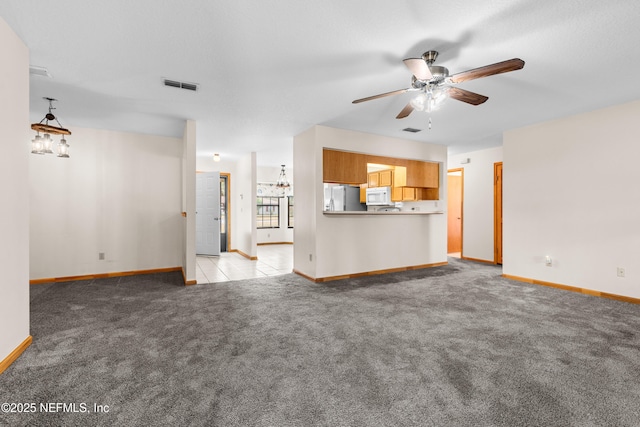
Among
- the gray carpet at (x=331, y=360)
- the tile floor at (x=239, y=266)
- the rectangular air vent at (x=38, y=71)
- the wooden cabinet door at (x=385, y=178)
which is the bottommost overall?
the gray carpet at (x=331, y=360)

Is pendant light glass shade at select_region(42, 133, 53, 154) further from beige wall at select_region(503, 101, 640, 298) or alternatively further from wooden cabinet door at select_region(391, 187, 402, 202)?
beige wall at select_region(503, 101, 640, 298)

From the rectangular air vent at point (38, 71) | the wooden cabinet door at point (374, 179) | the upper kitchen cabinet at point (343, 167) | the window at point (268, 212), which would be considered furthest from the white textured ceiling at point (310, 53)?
the window at point (268, 212)

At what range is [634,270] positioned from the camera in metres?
3.66

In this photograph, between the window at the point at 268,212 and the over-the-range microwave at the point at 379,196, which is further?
the window at the point at 268,212

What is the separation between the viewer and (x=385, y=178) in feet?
20.6

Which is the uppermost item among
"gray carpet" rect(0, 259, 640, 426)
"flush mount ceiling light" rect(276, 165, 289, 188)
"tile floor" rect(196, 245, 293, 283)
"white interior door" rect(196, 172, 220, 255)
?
"flush mount ceiling light" rect(276, 165, 289, 188)

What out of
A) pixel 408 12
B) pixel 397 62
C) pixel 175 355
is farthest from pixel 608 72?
pixel 175 355

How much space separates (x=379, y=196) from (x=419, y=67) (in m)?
3.71

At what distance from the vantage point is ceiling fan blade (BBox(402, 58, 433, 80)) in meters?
2.10

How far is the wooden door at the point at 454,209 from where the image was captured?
25.4ft

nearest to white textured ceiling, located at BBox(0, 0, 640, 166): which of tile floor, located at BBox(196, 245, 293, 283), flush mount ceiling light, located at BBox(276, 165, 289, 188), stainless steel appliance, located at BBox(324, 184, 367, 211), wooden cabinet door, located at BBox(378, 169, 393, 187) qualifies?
stainless steel appliance, located at BBox(324, 184, 367, 211)

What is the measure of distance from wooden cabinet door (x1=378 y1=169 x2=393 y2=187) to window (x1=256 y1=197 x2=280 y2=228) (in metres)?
4.20

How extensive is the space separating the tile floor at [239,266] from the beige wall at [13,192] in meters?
2.50

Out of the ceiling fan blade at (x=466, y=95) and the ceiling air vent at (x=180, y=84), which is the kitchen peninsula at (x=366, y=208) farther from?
the ceiling fan blade at (x=466, y=95)
